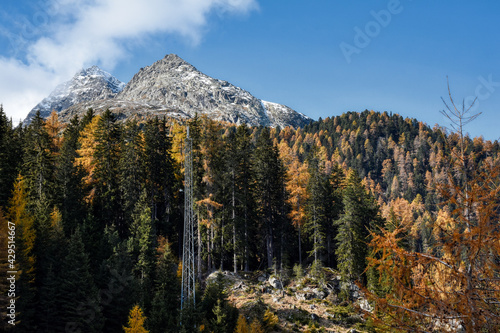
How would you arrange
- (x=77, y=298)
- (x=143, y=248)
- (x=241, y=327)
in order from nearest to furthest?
(x=77, y=298)
(x=241, y=327)
(x=143, y=248)

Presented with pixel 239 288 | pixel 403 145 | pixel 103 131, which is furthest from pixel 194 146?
pixel 403 145

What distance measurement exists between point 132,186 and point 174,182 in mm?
5903

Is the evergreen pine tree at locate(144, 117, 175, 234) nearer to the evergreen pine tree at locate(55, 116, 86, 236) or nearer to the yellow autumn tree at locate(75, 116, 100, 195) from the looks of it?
the yellow autumn tree at locate(75, 116, 100, 195)

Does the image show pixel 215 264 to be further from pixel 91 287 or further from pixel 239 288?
pixel 91 287

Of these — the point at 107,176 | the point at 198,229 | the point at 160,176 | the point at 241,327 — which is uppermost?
the point at 160,176

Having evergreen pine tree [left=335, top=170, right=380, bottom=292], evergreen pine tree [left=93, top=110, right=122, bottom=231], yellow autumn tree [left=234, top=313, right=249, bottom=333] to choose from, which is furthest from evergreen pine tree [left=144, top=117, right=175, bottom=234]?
evergreen pine tree [left=335, top=170, right=380, bottom=292]

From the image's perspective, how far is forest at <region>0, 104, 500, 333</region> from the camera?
498 cm

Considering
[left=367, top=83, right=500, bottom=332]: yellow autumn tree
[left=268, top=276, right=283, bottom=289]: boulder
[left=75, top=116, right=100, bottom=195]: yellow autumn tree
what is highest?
[left=75, top=116, right=100, bottom=195]: yellow autumn tree

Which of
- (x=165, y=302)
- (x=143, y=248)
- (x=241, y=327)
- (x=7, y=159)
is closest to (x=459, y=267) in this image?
(x=241, y=327)

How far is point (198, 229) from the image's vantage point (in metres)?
37.8

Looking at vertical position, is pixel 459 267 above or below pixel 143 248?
above

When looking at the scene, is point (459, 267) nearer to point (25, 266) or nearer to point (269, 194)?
point (25, 266)

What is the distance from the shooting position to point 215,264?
41.1 m

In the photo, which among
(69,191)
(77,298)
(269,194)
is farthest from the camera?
(269,194)
